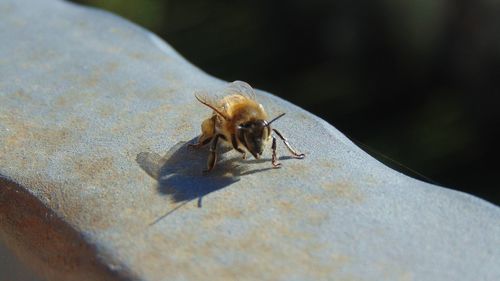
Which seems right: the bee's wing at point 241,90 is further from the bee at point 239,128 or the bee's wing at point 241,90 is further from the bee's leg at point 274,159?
the bee's leg at point 274,159

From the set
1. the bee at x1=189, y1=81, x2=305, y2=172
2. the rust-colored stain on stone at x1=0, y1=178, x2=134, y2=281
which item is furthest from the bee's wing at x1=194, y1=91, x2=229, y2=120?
the rust-colored stain on stone at x1=0, y1=178, x2=134, y2=281

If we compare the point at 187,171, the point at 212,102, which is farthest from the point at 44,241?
the point at 212,102

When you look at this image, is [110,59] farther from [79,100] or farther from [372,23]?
[372,23]

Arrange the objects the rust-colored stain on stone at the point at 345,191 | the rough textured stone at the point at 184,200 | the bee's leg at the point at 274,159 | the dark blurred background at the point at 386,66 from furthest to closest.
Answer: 1. the dark blurred background at the point at 386,66
2. the bee's leg at the point at 274,159
3. the rust-colored stain on stone at the point at 345,191
4. the rough textured stone at the point at 184,200

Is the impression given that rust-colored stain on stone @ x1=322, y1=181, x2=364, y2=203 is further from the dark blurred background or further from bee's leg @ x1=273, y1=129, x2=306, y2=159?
the dark blurred background

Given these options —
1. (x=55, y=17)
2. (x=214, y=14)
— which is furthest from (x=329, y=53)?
(x=55, y=17)

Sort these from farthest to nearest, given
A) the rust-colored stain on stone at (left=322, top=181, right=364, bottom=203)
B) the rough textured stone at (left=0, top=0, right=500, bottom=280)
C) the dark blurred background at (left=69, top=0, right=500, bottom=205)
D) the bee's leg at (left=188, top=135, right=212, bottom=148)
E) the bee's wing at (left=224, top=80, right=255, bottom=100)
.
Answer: the dark blurred background at (left=69, top=0, right=500, bottom=205) < the bee's wing at (left=224, top=80, right=255, bottom=100) < the bee's leg at (left=188, top=135, right=212, bottom=148) < the rust-colored stain on stone at (left=322, top=181, right=364, bottom=203) < the rough textured stone at (left=0, top=0, right=500, bottom=280)

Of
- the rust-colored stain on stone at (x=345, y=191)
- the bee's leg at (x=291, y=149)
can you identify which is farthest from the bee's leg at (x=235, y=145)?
the rust-colored stain on stone at (x=345, y=191)
